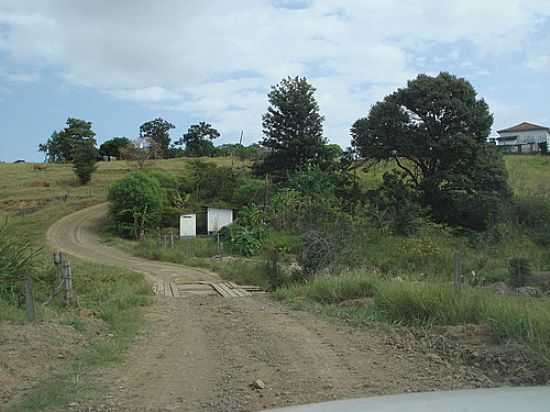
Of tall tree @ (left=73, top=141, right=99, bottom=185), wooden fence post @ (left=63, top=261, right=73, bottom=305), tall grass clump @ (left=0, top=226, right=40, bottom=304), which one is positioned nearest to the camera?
tall grass clump @ (left=0, top=226, right=40, bottom=304)

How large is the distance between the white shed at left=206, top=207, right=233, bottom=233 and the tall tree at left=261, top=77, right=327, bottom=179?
6.59m

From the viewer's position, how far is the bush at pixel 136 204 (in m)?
46.7

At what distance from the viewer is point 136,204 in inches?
1842

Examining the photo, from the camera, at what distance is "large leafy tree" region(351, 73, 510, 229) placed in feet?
136

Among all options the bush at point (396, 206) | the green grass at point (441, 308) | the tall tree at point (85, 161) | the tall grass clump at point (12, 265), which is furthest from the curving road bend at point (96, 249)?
the green grass at point (441, 308)

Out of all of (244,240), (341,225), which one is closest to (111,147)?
(244,240)

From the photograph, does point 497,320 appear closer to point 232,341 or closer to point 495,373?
point 495,373

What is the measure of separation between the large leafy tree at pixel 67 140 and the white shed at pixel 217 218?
3125 cm

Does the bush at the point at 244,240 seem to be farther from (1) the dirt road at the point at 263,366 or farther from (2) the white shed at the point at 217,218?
(1) the dirt road at the point at 263,366

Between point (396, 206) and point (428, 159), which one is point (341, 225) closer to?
point (396, 206)

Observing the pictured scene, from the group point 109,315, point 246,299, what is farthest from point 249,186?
point 109,315

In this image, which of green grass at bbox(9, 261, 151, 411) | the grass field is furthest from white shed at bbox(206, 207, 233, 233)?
green grass at bbox(9, 261, 151, 411)

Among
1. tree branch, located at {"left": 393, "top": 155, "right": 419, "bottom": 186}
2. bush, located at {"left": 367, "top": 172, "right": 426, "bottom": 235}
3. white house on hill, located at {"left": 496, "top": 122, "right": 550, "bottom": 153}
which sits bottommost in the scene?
bush, located at {"left": 367, "top": 172, "right": 426, "bottom": 235}

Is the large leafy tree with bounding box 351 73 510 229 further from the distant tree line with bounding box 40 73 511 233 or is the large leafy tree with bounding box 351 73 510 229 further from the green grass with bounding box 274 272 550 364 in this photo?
the green grass with bounding box 274 272 550 364
